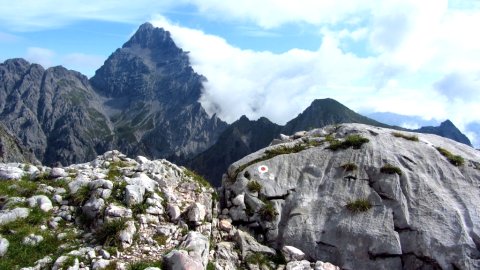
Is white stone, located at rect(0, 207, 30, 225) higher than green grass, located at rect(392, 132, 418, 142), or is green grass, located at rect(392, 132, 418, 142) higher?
green grass, located at rect(392, 132, 418, 142)

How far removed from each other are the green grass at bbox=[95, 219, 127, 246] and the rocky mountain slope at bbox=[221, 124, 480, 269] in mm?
5971

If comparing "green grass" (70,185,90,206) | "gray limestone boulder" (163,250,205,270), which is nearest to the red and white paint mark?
"gray limestone boulder" (163,250,205,270)

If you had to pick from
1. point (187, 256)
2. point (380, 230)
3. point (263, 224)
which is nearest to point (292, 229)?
point (263, 224)

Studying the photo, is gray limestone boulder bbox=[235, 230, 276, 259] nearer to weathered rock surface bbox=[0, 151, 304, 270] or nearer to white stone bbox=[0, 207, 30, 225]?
weathered rock surface bbox=[0, 151, 304, 270]

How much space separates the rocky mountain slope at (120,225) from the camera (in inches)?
648

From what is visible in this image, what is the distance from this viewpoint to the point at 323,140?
2656cm

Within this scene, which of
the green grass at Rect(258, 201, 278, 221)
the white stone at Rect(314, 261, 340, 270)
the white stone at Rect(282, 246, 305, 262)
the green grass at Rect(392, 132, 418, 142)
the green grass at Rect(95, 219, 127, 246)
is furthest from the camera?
the green grass at Rect(392, 132, 418, 142)

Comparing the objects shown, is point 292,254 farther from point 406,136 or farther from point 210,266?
point 406,136

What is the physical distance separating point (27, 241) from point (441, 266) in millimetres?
17014

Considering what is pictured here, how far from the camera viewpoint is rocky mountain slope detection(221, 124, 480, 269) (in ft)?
64.9

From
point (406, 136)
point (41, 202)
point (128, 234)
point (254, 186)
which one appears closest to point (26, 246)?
point (41, 202)

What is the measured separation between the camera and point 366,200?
21.8 meters

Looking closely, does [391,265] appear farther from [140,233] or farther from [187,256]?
[140,233]

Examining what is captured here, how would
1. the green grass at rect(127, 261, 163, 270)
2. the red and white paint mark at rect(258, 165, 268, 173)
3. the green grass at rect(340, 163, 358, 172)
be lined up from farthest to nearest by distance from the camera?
the red and white paint mark at rect(258, 165, 268, 173) → the green grass at rect(340, 163, 358, 172) → the green grass at rect(127, 261, 163, 270)
